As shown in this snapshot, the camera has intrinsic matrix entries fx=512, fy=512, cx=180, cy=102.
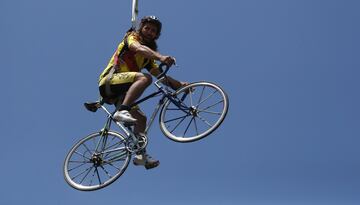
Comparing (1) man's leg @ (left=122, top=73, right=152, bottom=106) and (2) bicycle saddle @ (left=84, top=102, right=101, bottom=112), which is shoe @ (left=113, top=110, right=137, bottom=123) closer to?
(1) man's leg @ (left=122, top=73, right=152, bottom=106)

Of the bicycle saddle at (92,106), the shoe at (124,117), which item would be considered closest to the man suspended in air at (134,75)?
the shoe at (124,117)

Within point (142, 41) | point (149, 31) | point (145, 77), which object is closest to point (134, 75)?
point (145, 77)

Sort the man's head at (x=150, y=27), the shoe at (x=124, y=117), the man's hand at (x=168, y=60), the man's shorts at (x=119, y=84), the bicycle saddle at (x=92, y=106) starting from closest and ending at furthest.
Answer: the man's hand at (x=168, y=60) → the shoe at (x=124, y=117) → the man's shorts at (x=119, y=84) → the man's head at (x=150, y=27) → the bicycle saddle at (x=92, y=106)

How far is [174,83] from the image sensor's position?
10.5 m

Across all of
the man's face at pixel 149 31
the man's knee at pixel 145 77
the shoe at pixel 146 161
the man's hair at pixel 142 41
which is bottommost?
the shoe at pixel 146 161

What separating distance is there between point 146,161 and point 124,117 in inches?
37.4

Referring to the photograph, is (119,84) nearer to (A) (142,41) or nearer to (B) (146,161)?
(A) (142,41)

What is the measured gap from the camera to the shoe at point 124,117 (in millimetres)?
9773

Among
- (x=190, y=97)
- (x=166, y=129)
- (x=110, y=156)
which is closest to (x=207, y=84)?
(x=190, y=97)

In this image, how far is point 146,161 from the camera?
987 centimetres

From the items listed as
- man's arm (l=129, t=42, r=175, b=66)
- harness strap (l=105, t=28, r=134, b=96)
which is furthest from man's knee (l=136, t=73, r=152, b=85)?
harness strap (l=105, t=28, r=134, b=96)

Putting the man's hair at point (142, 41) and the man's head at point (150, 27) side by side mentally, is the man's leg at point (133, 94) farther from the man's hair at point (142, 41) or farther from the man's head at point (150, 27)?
the man's head at point (150, 27)

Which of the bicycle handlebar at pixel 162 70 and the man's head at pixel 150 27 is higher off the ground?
the man's head at pixel 150 27

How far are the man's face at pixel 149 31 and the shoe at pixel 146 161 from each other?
7.58 ft
